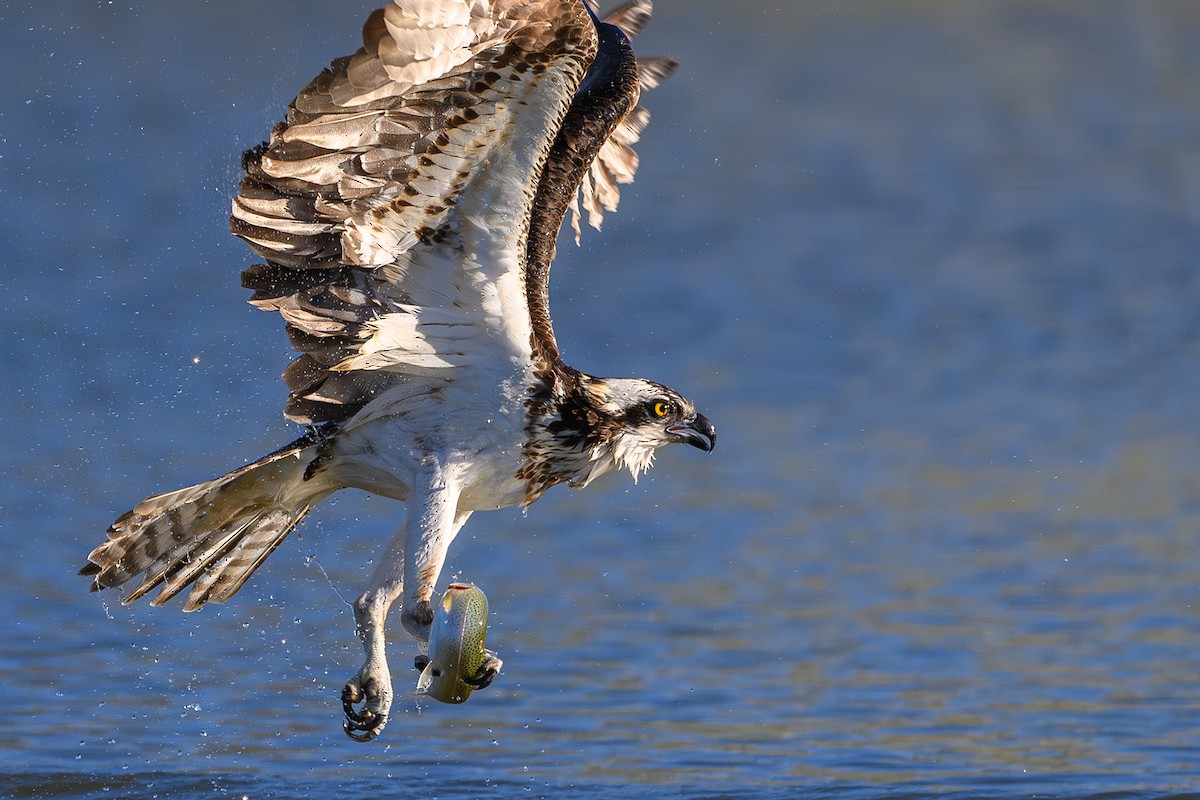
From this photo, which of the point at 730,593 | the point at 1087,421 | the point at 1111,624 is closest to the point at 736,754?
the point at 730,593

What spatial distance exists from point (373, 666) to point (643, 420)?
4.81 feet

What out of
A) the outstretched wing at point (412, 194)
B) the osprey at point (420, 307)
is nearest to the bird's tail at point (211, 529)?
the osprey at point (420, 307)

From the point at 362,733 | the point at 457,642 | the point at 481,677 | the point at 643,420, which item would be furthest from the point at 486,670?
the point at 643,420

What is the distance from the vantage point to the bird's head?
25.1ft

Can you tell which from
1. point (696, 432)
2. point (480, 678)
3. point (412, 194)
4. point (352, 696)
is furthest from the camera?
point (696, 432)

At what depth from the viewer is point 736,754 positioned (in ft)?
27.7

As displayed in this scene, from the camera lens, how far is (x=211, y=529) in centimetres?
776

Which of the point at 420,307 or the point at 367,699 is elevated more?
the point at 420,307

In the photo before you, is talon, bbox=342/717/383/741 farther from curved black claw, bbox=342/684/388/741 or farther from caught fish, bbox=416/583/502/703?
caught fish, bbox=416/583/502/703

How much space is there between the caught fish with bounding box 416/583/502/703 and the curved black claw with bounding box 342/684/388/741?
0.71m

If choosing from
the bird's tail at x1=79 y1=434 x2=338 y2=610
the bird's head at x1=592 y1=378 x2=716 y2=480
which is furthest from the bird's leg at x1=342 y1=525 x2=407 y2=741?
the bird's head at x1=592 y1=378 x2=716 y2=480

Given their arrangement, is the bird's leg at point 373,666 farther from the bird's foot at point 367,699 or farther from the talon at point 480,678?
the talon at point 480,678

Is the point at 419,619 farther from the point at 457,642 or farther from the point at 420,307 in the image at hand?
the point at 420,307

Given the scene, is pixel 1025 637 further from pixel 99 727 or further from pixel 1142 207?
pixel 1142 207
